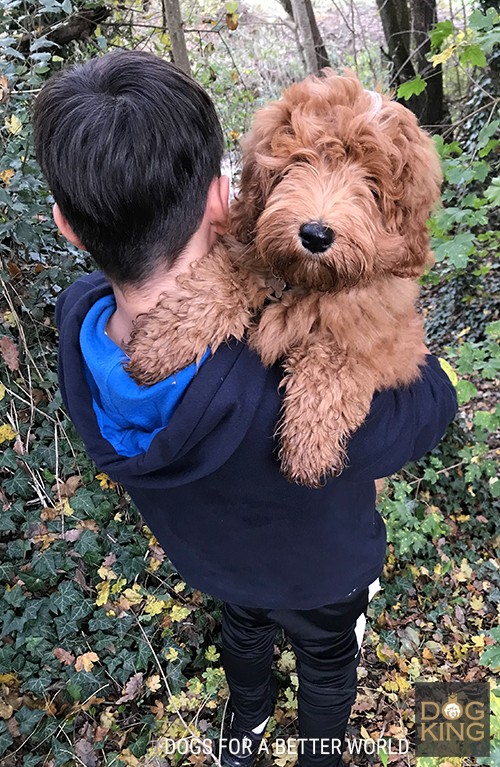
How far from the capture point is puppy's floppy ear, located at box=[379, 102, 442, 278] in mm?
1628

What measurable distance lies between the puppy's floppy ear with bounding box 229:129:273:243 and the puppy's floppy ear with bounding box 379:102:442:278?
38 centimetres

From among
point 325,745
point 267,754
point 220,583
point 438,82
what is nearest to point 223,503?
point 220,583

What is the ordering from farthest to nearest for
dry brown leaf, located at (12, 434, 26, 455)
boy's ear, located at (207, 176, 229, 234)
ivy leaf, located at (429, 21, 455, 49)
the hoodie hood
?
dry brown leaf, located at (12, 434, 26, 455)
ivy leaf, located at (429, 21, 455, 49)
boy's ear, located at (207, 176, 229, 234)
the hoodie hood

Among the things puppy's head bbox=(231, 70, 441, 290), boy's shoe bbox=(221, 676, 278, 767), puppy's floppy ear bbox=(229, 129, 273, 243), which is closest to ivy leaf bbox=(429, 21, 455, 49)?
puppy's head bbox=(231, 70, 441, 290)

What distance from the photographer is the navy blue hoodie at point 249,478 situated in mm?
1396

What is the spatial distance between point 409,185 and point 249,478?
1.05m

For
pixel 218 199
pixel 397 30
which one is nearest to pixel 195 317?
pixel 218 199

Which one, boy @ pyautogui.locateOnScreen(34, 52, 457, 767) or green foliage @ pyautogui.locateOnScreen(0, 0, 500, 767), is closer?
boy @ pyautogui.locateOnScreen(34, 52, 457, 767)

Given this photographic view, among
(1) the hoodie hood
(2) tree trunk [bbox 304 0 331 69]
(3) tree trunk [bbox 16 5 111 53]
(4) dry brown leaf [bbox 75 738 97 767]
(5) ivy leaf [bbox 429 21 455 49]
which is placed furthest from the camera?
(2) tree trunk [bbox 304 0 331 69]

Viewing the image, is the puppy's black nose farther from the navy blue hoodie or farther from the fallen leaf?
the fallen leaf

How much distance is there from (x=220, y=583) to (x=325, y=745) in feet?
3.92

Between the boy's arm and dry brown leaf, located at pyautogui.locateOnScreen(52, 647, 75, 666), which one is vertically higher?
the boy's arm

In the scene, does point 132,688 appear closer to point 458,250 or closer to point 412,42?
point 458,250

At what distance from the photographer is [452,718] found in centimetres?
326
